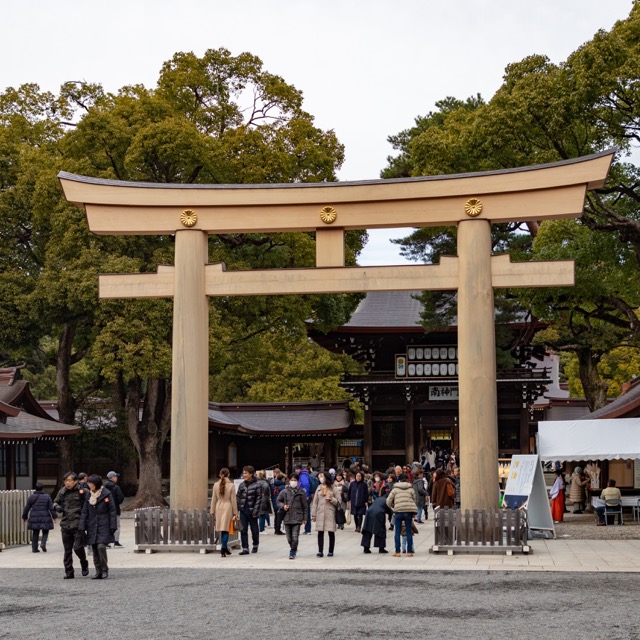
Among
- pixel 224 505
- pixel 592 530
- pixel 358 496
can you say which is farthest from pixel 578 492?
pixel 224 505

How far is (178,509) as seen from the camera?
18719 mm

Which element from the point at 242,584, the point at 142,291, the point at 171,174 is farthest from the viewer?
the point at 171,174

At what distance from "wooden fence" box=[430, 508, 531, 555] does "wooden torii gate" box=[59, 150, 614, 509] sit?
18.0 inches

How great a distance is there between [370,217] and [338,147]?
15609mm

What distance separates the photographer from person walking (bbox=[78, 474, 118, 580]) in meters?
14.6

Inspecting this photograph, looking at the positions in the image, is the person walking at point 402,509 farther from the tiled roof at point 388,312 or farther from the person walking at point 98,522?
the tiled roof at point 388,312

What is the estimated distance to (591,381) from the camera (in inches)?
1566

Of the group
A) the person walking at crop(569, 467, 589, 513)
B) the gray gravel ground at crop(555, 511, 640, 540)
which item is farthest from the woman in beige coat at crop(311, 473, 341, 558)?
the person walking at crop(569, 467, 589, 513)

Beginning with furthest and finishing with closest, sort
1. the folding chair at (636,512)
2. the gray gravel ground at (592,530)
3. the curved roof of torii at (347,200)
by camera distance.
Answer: the folding chair at (636,512) < the gray gravel ground at (592,530) < the curved roof of torii at (347,200)

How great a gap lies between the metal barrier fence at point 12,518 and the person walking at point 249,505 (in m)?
5.04

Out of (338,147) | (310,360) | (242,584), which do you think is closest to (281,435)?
(310,360)

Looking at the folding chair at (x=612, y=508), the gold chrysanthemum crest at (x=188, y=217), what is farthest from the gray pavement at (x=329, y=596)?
the gold chrysanthemum crest at (x=188, y=217)

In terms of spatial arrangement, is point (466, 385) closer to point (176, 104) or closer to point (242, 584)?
point (242, 584)

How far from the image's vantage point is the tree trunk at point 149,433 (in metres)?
33.0
